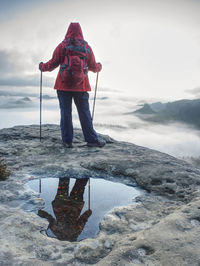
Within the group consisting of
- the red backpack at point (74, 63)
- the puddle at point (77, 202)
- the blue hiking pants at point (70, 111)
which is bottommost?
the puddle at point (77, 202)

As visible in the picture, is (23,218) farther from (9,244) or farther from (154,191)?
(154,191)

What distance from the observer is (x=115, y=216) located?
2941 millimetres

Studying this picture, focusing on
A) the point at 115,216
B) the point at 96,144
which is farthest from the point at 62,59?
the point at 115,216

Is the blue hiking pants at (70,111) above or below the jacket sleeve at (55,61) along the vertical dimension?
below

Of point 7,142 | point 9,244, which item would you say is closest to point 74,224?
point 9,244

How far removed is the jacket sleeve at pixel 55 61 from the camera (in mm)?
5883

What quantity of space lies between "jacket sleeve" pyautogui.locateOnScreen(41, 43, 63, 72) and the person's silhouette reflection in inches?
138

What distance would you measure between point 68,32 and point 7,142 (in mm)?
3610

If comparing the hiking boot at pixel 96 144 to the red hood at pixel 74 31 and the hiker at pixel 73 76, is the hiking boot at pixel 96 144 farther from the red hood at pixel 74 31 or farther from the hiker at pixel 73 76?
the red hood at pixel 74 31

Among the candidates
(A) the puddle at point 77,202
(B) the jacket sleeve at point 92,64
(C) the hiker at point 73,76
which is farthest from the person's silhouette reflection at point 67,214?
(B) the jacket sleeve at point 92,64

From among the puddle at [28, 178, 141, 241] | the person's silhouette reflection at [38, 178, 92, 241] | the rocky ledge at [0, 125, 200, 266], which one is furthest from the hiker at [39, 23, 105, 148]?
the person's silhouette reflection at [38, 178, 92, 241]

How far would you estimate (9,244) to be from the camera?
7.23 feet

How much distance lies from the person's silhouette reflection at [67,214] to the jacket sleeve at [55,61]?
138 inches

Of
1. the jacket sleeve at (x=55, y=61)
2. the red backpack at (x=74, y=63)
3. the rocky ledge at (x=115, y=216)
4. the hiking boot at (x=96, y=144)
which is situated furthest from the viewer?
the hiking boot at (x=96, y=144)
